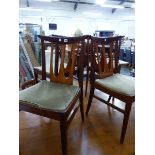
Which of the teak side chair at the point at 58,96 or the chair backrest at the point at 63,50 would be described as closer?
the teak side chair at the point at 58,96

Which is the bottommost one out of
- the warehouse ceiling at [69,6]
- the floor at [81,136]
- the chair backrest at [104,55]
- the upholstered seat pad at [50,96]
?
the floor at [81,136]

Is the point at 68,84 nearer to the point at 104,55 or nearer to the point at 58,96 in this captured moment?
the point at 58,96

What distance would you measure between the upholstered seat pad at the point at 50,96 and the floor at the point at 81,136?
1.49 feet

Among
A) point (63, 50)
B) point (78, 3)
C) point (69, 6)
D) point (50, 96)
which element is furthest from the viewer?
point (69, 6)

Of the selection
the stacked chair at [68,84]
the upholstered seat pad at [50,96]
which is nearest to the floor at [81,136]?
the stacked chair at [68,84]

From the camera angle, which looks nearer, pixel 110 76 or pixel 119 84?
pixel 119 84

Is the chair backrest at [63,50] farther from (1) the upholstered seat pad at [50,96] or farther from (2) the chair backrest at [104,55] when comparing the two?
(2) the chair backrest at [104,55]

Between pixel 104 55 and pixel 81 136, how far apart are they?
84cm

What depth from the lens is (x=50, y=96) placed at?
1.46m

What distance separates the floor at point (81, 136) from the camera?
159cm

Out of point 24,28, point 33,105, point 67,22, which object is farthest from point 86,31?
point 33,105

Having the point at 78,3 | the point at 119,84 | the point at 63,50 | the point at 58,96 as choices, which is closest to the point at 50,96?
the point at 58,96

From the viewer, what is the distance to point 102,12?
1167 cm
